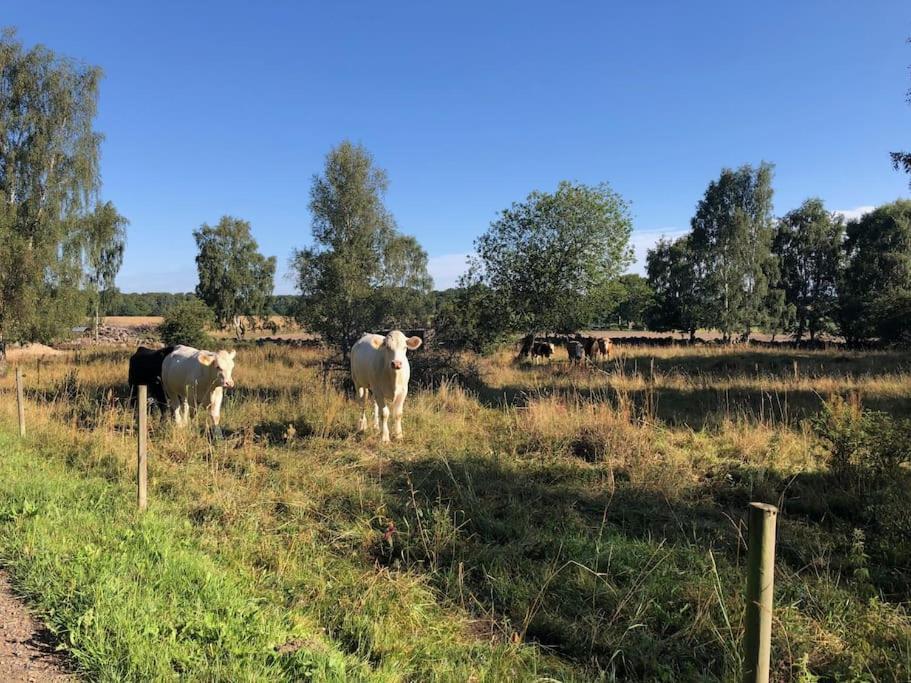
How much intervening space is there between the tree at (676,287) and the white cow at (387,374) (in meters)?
32.7

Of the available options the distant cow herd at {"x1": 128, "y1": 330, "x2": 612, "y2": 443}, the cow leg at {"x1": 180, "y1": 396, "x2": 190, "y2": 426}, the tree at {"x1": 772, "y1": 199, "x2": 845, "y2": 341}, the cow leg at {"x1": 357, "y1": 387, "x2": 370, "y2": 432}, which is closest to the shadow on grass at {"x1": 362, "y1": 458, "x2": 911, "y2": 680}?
the distant cow herd at {"x1": 128, "y1": 330, "x2": 612, "y2": 443}

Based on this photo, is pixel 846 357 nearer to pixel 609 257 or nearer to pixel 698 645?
pixel 609 257

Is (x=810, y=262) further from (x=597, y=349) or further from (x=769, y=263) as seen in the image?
(x=597, y=349)

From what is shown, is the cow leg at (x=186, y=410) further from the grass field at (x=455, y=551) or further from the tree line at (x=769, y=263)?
the tree line at (x=769, y=263)

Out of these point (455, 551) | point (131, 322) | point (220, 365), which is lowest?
point (455, 551)

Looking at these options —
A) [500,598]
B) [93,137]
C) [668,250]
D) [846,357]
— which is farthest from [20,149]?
[668,250]

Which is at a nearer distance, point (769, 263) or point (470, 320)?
point (470, 320)

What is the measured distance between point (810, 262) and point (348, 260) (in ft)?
130

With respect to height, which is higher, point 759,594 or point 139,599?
point 759,594

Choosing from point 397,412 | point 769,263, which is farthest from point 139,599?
point 769,263

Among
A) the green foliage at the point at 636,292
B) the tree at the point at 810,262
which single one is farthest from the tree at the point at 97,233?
the tree at the point at 810,262

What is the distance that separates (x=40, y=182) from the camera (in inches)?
885

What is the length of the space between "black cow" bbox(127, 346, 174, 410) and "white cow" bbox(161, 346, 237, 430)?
819mm

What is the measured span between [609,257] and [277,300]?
43331 millimetres
